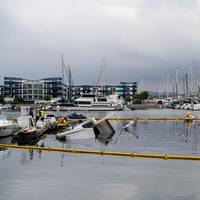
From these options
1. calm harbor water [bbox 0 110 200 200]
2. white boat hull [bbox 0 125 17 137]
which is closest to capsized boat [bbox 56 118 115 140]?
white boat hull [bbox 0 125 17 137]

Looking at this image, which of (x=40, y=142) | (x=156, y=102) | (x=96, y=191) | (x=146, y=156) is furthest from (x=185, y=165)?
(x=156, y=102)

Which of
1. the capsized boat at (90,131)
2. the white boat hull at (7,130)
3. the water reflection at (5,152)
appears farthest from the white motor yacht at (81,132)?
the water reflection at (5,152)

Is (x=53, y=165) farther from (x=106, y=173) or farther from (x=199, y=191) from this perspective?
(x=199, y=191)

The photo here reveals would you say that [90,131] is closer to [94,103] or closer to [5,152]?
[5,152]

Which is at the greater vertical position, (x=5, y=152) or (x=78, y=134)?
(x=78, y=134)

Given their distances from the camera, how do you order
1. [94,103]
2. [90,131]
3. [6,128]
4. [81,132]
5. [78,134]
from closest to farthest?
[6,128] < [78,134] < [81,132] < [90,131] < [94,103]

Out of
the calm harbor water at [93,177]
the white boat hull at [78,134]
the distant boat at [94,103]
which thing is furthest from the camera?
the distant boat at [94,103]

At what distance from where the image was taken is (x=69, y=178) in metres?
17.3

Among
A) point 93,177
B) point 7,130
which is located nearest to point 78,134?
point 7,130

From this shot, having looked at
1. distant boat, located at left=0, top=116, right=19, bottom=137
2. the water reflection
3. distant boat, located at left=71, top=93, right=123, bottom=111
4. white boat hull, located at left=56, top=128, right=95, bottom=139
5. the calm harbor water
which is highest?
distant boat, located at left=71, top=93, right=123, bottom=111

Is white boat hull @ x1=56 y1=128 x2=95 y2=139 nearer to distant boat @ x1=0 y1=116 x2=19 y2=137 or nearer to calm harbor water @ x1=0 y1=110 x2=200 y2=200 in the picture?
distant boat @ x1=0 y1=116 x2=19 y2=137

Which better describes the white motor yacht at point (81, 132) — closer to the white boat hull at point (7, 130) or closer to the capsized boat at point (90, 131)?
the capsized boat at point (90, 131)

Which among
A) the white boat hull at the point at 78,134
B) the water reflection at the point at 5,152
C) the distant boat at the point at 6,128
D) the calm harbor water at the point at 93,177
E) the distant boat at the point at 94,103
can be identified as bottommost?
the calm harbor water at the point at 93,177

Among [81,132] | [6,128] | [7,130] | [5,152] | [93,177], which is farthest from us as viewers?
[81,132]
